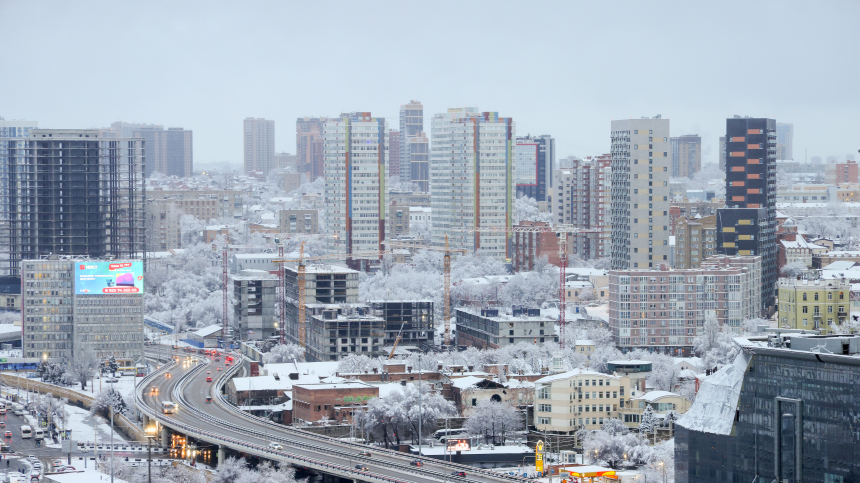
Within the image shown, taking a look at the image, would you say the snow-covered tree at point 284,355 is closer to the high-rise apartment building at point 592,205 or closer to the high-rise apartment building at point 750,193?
the high-rise apartment building at point 750,193

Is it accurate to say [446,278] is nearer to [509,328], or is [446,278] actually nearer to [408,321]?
[408,321]

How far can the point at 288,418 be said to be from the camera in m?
74.4

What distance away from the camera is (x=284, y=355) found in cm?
9012

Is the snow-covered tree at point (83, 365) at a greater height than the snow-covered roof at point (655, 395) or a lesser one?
lesser

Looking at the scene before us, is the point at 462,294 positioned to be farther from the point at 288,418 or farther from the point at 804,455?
the point at 804,455

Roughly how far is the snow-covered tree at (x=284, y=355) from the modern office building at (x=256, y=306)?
12001 mm

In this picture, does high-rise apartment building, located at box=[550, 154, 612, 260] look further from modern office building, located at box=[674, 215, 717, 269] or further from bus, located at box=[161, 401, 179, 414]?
bus, located at box=[161, 401, 179, 414]

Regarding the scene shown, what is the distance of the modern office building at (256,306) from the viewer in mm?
103250

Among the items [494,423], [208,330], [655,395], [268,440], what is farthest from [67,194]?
[655,395]

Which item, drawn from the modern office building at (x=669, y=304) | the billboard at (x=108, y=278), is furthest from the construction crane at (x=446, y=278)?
the billboard at (x=108, y=278)

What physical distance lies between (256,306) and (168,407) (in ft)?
97.2

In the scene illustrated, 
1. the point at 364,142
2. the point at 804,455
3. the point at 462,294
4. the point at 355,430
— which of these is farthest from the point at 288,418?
the point at 364,142

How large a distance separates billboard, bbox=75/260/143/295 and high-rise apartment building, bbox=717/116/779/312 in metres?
39.4

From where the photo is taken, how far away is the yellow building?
274 ft
